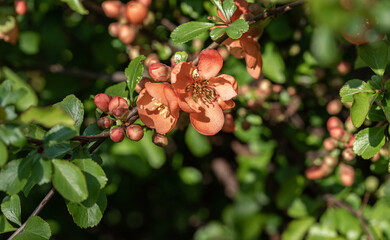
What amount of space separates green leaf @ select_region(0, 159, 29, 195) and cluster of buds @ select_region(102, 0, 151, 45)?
0.83 meters

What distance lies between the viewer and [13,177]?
0.95 meters

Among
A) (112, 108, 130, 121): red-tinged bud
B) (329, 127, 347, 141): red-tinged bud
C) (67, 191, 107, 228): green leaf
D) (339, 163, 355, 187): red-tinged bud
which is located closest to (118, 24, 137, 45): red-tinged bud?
(112, 108, 130, 121): red-tinged bud

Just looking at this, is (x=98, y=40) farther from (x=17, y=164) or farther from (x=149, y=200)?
(x=149, y=200)

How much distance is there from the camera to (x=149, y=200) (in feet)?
9.66

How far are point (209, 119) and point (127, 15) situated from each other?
68 centimetres

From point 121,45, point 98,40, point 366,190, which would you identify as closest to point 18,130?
point 121,45

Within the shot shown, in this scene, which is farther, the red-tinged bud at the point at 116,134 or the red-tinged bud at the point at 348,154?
the red-tinged bud at the point at 348,154

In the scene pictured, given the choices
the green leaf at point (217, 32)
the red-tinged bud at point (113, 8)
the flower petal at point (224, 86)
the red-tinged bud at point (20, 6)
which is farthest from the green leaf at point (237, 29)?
the red-tinged bud at point (20, 6)

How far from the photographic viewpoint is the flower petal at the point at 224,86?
3.81 feet

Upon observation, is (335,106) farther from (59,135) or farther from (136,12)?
(59,135)

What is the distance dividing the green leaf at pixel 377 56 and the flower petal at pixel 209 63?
416 mm

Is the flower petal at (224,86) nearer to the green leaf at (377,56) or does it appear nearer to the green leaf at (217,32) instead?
the green leaf at (217,32)

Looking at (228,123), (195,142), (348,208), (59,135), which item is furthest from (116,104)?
(348,208)

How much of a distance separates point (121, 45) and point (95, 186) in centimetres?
97
